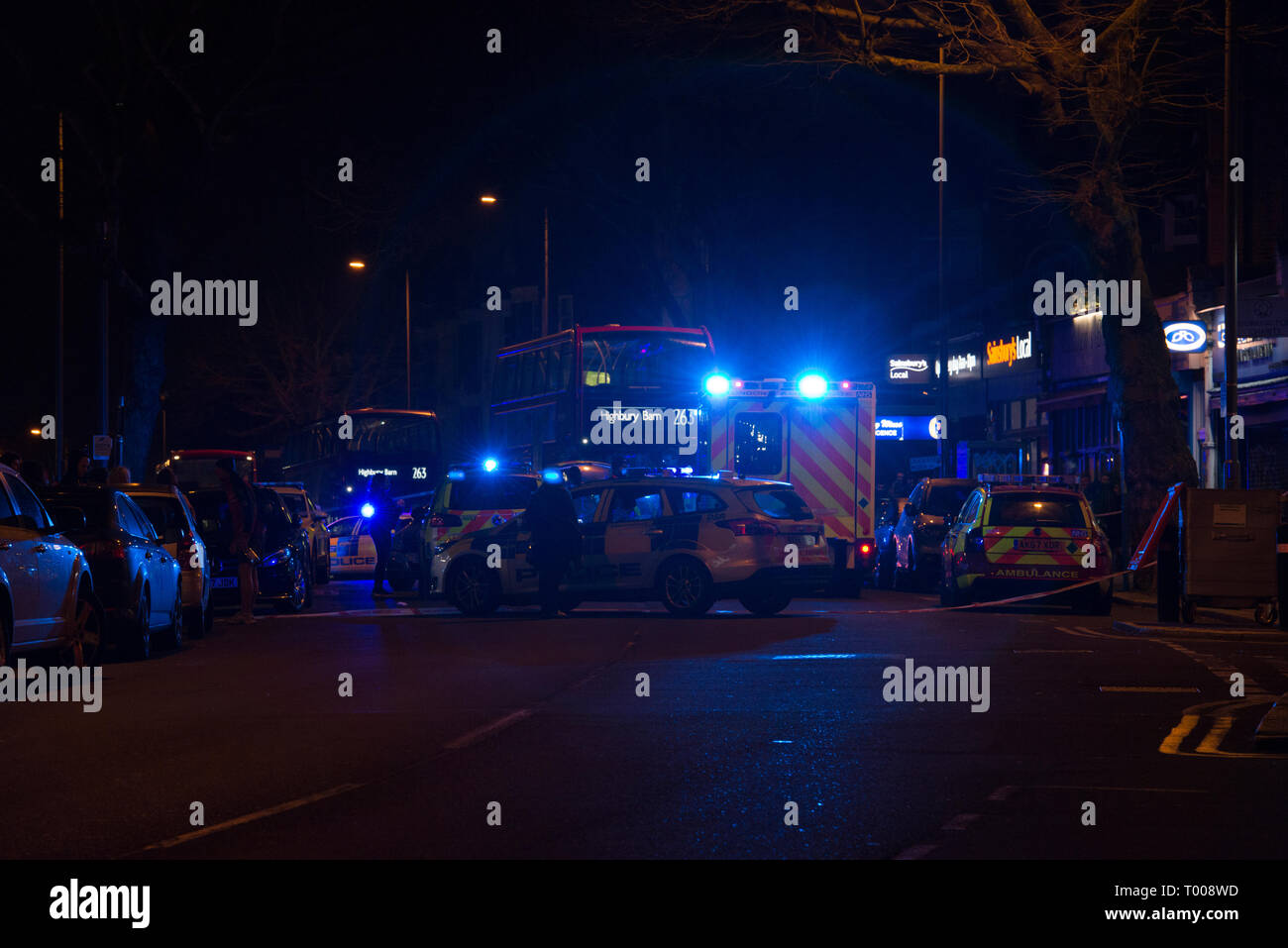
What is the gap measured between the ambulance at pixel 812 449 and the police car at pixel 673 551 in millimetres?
4314

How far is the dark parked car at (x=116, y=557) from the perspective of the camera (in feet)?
53.3

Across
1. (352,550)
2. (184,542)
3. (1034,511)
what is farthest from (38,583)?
(352,550)

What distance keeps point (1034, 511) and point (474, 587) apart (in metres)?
7.33

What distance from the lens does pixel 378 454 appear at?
4644cm

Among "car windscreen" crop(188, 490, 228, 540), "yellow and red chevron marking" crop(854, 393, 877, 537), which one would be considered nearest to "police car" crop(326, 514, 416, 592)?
"car windscreen" crop(188, 490, 228, 540)

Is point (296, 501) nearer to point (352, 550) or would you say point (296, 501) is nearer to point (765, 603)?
point (352, 550)

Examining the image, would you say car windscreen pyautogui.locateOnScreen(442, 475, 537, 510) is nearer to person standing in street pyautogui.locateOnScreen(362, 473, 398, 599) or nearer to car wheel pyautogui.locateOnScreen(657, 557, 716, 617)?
person standing in street pyautogui.locateOnScreen(362, 473, 398, 599)

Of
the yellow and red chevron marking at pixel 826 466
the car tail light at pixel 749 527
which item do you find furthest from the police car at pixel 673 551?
the yellow and red chevron marking at pixel 826 466

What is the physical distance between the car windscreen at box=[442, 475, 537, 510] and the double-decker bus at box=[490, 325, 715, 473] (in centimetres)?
444

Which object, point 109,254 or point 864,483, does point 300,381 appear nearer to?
point 109,254

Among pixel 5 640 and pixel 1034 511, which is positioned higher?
pixel 1034 511

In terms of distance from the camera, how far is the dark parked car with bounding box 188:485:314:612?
78.2ft

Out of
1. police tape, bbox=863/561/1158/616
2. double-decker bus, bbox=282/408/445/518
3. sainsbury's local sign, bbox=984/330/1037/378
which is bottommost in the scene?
police tape, bbox=863/561/1158/616
